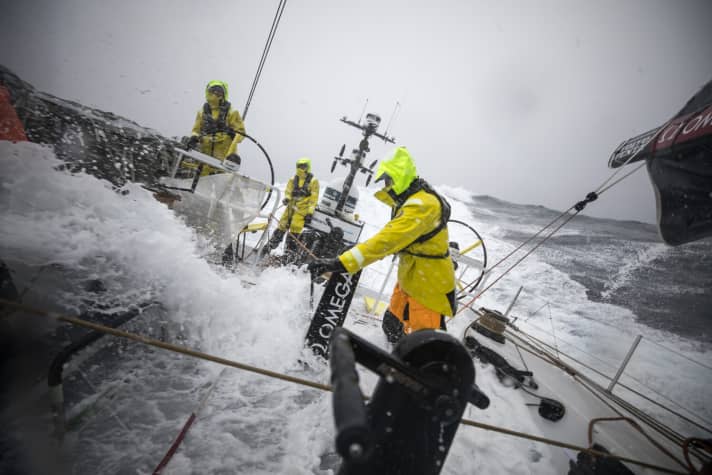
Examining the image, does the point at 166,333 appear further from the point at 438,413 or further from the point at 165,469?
the point at 438,413

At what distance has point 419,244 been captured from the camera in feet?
8.35

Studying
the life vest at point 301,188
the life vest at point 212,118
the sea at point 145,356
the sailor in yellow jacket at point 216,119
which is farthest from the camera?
the life vest at point 301,188

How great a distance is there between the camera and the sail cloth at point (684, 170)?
2.80 meters

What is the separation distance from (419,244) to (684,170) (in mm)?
3058

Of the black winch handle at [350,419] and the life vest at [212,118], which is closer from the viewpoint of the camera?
the black winch handle at [350,419]

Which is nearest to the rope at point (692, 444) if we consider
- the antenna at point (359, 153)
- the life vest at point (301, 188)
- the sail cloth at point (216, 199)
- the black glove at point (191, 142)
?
the sail cloth at point (216, 199)

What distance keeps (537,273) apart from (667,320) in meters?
5.57

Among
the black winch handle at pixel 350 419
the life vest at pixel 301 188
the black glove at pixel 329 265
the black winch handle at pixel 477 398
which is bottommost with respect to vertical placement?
the black glove at pixel 329 265

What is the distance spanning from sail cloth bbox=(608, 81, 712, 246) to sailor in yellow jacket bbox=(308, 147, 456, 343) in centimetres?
264

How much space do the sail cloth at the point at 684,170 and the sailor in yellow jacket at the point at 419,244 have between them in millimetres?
2637

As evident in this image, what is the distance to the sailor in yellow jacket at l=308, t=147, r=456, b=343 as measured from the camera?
92.1 inches

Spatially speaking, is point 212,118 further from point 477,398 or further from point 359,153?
point 359,153

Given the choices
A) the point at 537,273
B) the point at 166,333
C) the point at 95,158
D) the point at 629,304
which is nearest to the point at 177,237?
the point at 166,333

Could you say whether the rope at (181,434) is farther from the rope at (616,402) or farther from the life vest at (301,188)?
the life vest at (301,188)
